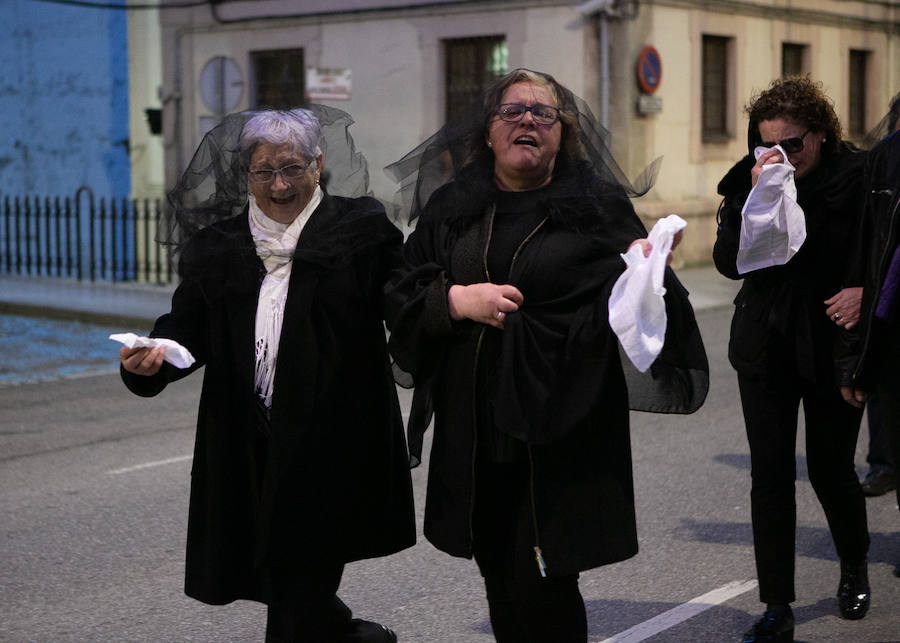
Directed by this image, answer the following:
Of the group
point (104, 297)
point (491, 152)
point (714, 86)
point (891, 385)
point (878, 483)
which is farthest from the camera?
point (714, 86)

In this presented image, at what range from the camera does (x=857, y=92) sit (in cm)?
2314

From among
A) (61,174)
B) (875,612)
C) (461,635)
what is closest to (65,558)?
(461,635)

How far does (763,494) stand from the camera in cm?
455

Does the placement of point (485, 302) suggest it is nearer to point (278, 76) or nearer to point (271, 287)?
point (271, 287)

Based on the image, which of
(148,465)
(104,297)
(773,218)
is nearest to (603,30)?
(104,297)

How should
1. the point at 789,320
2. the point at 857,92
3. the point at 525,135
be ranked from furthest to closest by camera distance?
the point at 857,92 < the point at 789,320 < the point at 525,135

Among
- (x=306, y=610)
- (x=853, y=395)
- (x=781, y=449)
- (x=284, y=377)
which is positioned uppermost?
(x=284, y=377)

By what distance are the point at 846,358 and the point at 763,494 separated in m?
0.58

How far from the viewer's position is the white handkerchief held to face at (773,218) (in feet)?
13.4

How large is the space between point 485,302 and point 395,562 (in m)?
2.52

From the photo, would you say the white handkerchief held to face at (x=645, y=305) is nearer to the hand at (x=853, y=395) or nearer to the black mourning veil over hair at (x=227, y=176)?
the black mourning veil over hair at (x=227, y=176)

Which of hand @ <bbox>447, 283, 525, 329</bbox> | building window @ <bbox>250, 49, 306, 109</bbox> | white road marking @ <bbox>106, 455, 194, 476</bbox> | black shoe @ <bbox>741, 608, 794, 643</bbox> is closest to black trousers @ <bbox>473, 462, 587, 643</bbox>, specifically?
hand @ <bbox>447, 283, 525, 329</bbox>

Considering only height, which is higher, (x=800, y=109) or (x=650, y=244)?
(x=800, y=109)

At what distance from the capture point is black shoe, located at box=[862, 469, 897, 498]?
22.2 ft
